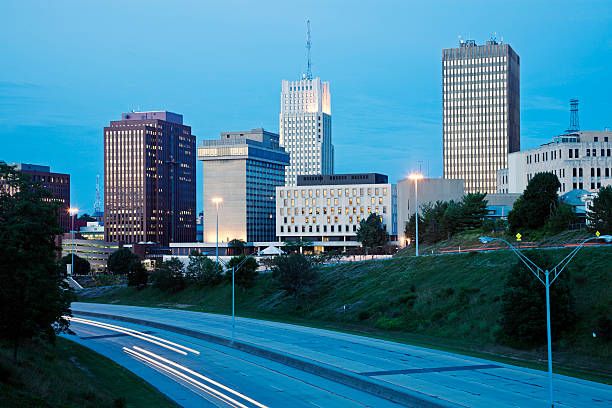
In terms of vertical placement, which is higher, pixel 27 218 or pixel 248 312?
pixel 27 218

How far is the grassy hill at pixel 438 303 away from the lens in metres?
53.9

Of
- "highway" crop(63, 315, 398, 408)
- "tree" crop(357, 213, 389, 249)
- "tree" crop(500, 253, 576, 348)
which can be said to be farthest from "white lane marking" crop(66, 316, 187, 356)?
"tree" crop(357, 213, 389, 249)

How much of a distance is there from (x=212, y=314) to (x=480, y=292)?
121 ft

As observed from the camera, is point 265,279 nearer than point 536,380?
No

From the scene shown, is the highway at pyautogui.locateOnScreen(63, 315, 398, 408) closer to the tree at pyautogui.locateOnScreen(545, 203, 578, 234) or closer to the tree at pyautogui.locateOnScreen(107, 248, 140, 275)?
the tree at pyautogui.locateOnScreen(545, 203, 578, 234)

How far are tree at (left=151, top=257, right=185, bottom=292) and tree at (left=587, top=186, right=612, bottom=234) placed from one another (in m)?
63.5

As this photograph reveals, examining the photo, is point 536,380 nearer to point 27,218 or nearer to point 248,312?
point 27,218

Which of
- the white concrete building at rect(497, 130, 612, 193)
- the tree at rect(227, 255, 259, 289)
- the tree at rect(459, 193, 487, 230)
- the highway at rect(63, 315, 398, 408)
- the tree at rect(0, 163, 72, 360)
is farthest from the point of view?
the white concrete building at rect(497, 130, 612, 193)

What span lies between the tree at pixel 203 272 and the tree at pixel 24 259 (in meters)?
68.7

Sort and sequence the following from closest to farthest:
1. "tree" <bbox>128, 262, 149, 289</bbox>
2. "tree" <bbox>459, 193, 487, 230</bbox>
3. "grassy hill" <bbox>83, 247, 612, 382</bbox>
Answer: "grassy hill" <bbox>83, 247, 612, 382</bbox> < "tree" <bbox>459, 193, 487, 230</bbox> < "tree" <bbox>128, 262, 149, 289</bbox>

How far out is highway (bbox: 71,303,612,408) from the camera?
1506 inches

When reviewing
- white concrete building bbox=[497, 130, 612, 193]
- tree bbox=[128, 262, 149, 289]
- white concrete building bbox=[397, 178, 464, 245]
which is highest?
white concrete building bbox=[497, 130, 612, 193]

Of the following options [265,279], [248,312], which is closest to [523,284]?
[248,312]

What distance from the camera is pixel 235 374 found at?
155 ft
